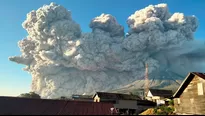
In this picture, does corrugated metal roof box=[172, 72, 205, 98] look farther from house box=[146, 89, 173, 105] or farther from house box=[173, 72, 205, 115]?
house box=[146, 89, 173, 105]

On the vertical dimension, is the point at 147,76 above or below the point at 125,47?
below

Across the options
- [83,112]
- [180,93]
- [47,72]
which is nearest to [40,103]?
[83,112]

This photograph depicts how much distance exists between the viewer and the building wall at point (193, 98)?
86.3ft

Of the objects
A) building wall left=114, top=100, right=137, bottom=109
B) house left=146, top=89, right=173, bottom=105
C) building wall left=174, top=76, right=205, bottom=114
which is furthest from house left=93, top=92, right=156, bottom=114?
building wall left=174, top=76, right=205, bottom=114

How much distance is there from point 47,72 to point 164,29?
3971 inches

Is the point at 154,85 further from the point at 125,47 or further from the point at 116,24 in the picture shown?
the point at 116,24

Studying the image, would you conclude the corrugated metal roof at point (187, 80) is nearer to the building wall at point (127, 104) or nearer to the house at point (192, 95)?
the house at point (192, 95)

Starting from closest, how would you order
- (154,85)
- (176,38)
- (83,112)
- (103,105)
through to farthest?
(83,112) < (103,105) < (176,38) < (154,85)

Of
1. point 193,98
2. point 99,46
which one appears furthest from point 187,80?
point 99,46

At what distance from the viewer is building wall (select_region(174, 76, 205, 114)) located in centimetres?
2630

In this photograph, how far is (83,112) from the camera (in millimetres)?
28375

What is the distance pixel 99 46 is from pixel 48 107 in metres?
149

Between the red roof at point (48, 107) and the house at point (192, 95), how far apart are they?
30.5ft

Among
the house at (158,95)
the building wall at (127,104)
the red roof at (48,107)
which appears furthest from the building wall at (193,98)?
the house at (158,95)
